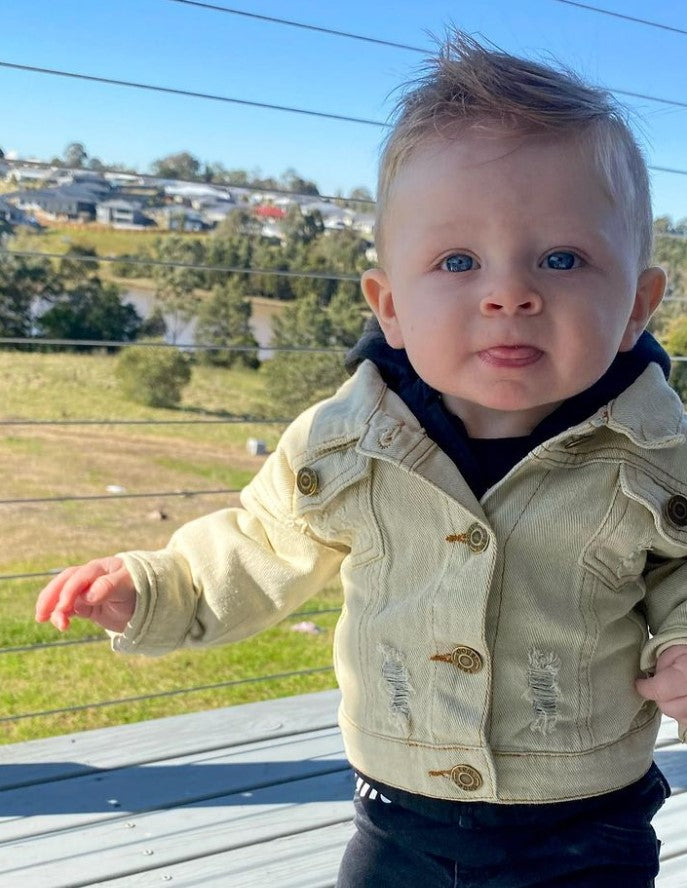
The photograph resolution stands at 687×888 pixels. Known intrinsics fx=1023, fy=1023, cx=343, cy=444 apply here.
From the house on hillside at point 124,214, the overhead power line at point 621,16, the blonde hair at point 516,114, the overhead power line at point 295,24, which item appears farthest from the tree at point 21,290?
the blonde hair at point 516,114

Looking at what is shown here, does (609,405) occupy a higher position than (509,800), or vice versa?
(609,405)

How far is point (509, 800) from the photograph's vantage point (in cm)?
93

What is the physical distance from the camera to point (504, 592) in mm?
917

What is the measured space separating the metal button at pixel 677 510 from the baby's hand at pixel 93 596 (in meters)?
0.52

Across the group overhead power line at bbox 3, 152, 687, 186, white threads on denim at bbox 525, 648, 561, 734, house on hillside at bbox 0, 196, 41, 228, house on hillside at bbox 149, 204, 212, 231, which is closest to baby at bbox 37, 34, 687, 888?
white threads on denim at bbox 525, 648, 561, 734

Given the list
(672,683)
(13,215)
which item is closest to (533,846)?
(672,683)

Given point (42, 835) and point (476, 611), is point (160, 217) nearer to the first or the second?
point (42, 835)

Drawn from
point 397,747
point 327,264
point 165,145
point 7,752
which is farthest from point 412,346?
point 165,145

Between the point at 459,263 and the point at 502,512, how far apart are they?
225 millimetres

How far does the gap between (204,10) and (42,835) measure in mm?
1431

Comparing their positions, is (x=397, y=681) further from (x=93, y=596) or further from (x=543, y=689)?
(x=93, y=596)

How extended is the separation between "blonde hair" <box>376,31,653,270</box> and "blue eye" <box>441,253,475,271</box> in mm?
105

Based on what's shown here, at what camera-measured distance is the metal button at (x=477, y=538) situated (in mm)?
909

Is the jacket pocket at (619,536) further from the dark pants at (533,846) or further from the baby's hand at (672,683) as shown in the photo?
the dark pants at (533,846)
